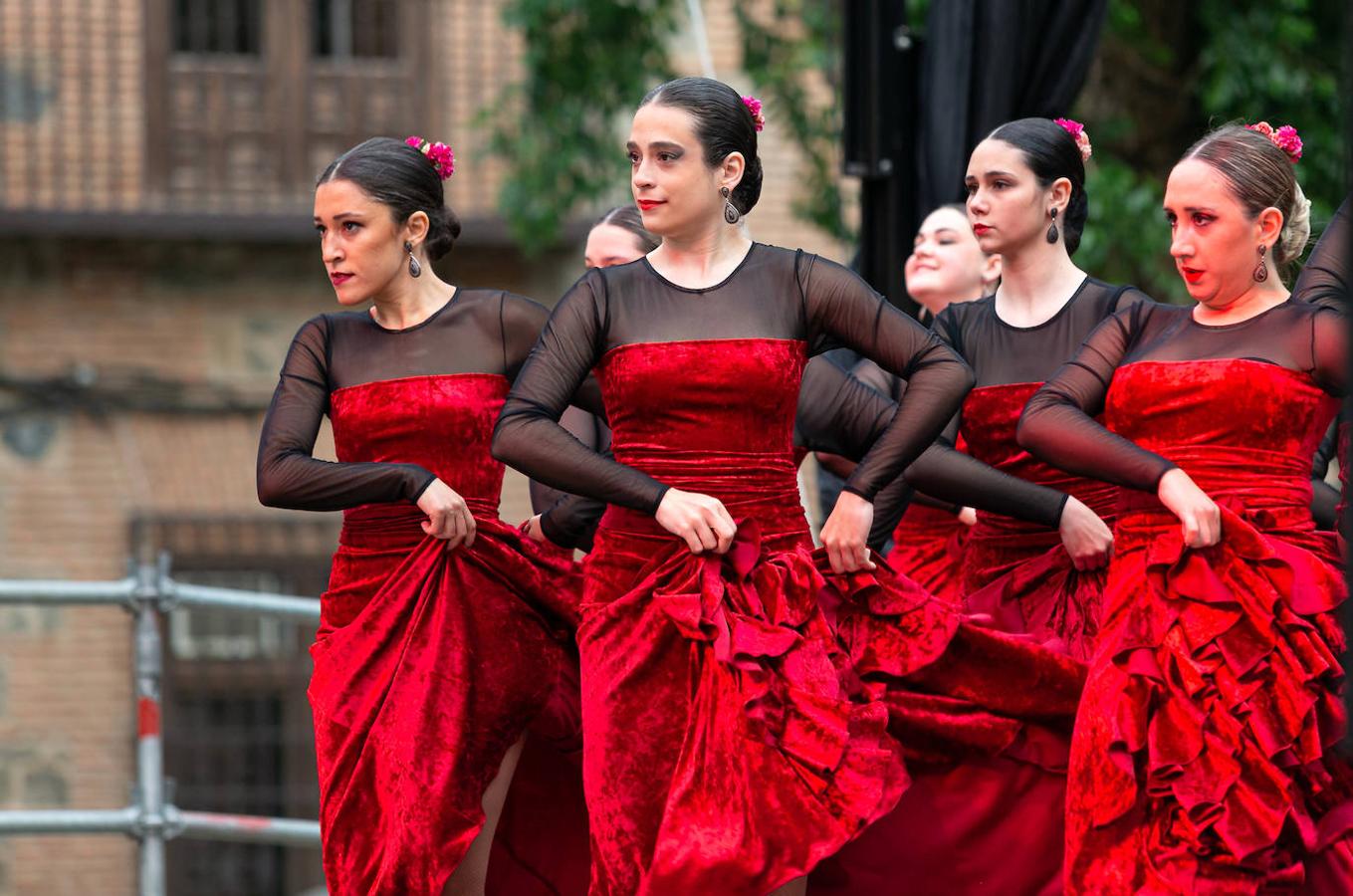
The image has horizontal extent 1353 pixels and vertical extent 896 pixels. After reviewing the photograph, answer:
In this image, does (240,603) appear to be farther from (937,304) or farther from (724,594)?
(724,594)

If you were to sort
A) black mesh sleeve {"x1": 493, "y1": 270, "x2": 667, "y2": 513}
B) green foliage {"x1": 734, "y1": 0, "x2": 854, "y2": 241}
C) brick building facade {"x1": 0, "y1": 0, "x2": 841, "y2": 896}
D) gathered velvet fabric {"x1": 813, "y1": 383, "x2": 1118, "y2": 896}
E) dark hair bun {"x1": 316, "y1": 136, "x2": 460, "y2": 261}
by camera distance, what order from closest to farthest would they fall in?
black mesh sleeve {"x1": 493, "y1": 270, "x2": 667, "y2": 513} → gathered velvet fabric {"x1": 813, "y1": 383, "x2": 1118, "y2": 896} → dark hair bun {"x1": 316, "y1": 136, "x2": 460, "y2": 261} → green foliage {"x1": 734, "y1": 0, "x2": 854, "y2": 241} → brick building facade {"x1": 0, "y1": 0, "x2": 841, "y2": 896}

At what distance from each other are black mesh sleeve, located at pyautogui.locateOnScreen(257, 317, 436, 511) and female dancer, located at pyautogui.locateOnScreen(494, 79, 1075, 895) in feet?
1.16

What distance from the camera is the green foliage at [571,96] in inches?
381

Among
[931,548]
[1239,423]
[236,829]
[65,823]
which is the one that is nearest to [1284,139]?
[1239,423]

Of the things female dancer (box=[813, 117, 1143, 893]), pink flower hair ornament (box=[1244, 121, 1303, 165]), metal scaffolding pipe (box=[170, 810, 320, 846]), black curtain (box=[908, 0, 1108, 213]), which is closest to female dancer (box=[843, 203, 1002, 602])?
black curtain (box=[908, 0, 1108, 213])

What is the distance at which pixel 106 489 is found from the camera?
1152cm

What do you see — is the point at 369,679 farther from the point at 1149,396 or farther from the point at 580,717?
the point at 1149,396

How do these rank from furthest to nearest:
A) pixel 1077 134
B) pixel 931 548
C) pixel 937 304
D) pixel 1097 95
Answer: pixel 1097 95 < pixel 937 304 < pixel 931 548 < pixel 1077 134

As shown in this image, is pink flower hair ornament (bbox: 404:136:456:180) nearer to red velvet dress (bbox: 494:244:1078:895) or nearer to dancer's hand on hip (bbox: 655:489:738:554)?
red velvet dress (bbox: 494:244:1078:895)

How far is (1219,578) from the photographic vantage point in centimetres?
395

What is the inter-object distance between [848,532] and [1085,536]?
0.59 m

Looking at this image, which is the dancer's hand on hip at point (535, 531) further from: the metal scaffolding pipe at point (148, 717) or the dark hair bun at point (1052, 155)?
the metal scaffolding pipe at point (148, 717)

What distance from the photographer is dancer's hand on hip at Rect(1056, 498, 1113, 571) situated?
14.5 feet

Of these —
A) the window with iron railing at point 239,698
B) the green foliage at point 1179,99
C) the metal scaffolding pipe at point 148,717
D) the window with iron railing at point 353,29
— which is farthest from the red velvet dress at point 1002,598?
the window with iron railing at point 353,29
